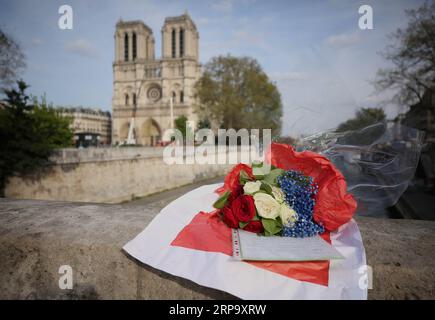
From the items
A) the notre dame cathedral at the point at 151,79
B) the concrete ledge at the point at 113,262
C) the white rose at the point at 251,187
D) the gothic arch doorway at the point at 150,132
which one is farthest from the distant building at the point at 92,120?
the white rose at the point at 251,187

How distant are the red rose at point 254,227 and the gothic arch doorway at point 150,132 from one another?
52.7m

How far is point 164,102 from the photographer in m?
52.6

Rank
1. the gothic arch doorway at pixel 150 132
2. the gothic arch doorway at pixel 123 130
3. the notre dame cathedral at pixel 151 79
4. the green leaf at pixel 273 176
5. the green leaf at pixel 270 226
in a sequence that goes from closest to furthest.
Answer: the green leaf at pixel 270 226
the green leaf at pixel 273 176
the notre dame cathedral at pixel 151 79
the gothic arch doorway at pixel 150 132
the gothic arch doorway at pixel 123 130

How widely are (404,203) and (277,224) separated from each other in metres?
4.34

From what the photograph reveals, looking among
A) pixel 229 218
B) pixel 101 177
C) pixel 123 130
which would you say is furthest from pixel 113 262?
pixel 123 130

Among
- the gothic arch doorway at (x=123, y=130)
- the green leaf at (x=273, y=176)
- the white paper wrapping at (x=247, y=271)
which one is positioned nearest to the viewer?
the white paper wrapping at (x=247, y=271)

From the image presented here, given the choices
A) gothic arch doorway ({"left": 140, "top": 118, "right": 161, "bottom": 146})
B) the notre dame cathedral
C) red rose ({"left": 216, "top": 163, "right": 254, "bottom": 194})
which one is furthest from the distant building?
red rose ({"left": 216, "top": 163, "right": 254, "bottom": 194})

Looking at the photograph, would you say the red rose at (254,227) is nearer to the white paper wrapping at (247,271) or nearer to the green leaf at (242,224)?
the green leaf at (242,224)

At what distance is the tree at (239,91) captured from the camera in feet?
80.3

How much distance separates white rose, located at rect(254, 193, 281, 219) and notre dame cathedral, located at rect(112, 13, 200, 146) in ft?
→ 167

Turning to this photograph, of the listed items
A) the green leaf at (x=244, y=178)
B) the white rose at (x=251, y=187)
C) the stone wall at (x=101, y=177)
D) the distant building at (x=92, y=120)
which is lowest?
the stone wall at (x=101, y=177)

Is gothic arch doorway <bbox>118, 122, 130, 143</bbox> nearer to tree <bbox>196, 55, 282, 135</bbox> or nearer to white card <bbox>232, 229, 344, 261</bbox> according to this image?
tree <bbox>196, 55, 282, 135</bbox>

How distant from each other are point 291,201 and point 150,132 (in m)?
55.6

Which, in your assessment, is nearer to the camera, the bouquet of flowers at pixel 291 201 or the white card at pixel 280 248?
the white card at pixel 280 248
